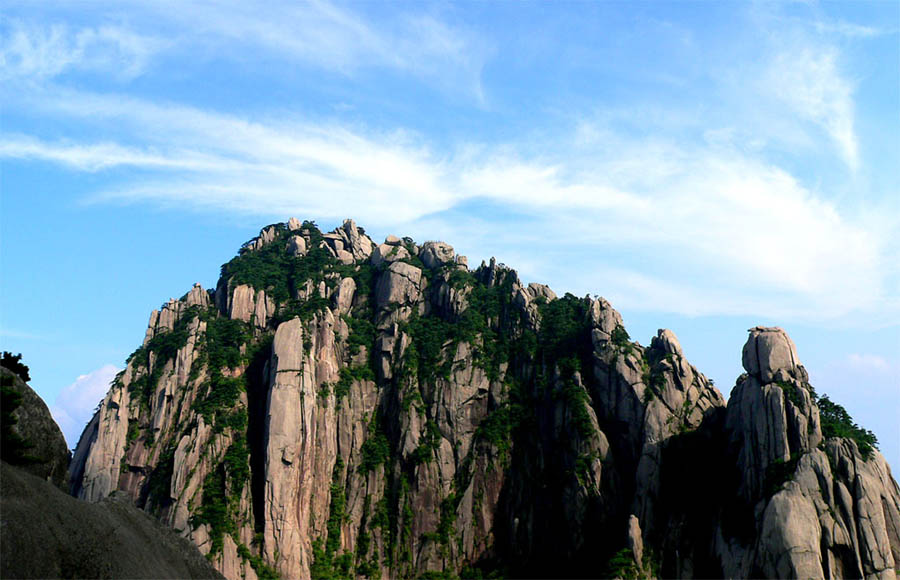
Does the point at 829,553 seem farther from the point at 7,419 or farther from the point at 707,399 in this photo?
the point at 7,419

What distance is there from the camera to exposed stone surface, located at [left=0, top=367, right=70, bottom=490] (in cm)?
3609

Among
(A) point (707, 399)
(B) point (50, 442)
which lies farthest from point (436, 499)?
(B) point (50, 442)

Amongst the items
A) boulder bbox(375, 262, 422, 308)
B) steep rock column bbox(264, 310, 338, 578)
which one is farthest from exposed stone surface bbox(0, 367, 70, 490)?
boulder bbox(375, 262, 422, 308)

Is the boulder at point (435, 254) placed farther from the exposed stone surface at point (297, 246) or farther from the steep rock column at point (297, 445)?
the steep rock column at point (297, 445)

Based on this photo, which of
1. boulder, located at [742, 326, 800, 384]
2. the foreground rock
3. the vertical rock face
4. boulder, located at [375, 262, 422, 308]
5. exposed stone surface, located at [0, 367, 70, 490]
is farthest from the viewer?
boulder, located at [375, 262, 422, 308]

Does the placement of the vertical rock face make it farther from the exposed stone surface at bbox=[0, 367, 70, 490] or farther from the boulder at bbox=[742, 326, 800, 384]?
the exposed stone surface at bbox=[0, 367, 70, 490]

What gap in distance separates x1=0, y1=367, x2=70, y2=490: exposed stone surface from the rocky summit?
154 feet

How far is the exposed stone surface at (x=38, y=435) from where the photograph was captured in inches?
1421

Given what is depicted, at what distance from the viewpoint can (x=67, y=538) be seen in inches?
1243

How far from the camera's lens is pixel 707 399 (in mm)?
89750

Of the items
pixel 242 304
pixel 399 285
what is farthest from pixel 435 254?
pixel 242 304

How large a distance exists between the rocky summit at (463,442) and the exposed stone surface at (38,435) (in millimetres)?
46910

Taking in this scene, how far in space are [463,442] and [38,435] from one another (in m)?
Result: 66.8

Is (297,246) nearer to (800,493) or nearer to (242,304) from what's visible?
(242,304)
